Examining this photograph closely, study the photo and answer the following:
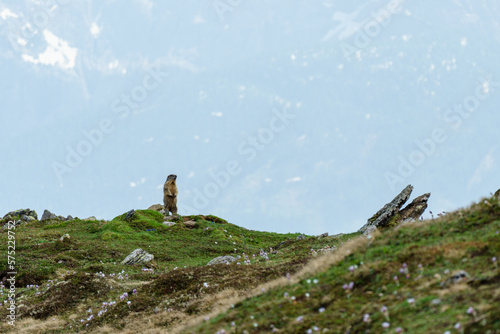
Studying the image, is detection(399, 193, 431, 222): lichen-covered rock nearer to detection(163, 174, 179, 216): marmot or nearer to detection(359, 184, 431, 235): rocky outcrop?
detection(359, 184, 431, 235): rocky outcrop

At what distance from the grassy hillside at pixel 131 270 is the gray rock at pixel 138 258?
71 cm

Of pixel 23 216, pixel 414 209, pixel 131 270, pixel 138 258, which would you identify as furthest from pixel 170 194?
pixel 414 209

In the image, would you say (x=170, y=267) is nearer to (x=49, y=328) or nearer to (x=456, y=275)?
(x=49, y=328)

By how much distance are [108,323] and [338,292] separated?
1028 cm

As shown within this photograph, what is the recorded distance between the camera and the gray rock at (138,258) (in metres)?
31.6

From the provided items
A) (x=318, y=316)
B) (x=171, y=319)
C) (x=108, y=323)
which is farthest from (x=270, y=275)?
(x=318, y=316)

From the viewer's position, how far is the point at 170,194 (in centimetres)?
5141

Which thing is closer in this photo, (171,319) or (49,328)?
(171,319)

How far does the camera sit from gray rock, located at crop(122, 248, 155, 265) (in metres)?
31.6

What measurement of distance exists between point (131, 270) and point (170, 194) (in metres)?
22.6

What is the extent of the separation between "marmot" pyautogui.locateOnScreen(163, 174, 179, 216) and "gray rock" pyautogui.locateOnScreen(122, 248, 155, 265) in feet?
60.9

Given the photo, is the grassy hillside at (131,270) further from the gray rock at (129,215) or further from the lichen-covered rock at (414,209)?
the lichen-covered rock at (414,209)

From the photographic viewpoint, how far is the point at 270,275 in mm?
19812

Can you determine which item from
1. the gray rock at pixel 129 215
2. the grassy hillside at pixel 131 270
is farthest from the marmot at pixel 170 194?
the gray rock at pixel 129 215
